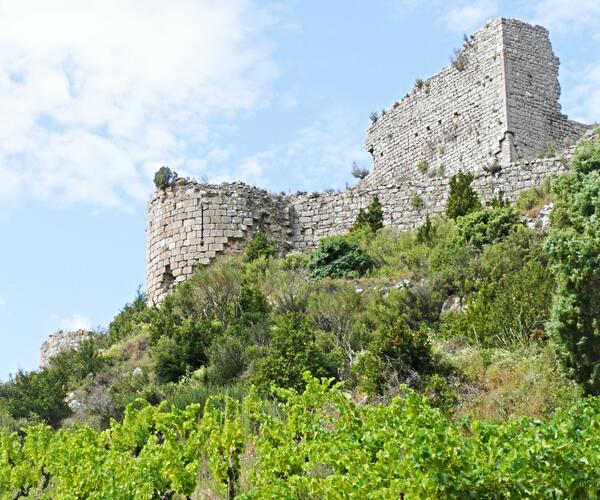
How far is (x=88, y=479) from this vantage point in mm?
9812

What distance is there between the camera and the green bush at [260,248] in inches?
882

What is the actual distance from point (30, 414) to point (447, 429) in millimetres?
10270

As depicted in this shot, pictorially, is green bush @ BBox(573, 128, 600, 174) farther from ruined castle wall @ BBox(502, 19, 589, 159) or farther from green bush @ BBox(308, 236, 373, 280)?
ruined castle wall @ BBox(502, 19, 589, 159)

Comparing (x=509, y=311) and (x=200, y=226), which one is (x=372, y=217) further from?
(x=509, y=311)

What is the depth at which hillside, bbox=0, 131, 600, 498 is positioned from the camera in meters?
8.16

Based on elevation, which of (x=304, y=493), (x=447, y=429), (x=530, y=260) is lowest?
(x=304, y=493)

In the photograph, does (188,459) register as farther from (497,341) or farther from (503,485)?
(497,341)

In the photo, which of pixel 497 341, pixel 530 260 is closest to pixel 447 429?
pixel 497 341

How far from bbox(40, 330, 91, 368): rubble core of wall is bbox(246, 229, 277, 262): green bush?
5884 millimetres

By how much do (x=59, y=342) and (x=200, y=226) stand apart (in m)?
6.36

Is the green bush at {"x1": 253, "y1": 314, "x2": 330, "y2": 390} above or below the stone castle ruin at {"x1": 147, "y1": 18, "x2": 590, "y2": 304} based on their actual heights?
below

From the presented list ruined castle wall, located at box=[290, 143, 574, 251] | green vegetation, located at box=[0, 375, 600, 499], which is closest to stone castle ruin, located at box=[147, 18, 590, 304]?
ruined castle wall, located at box=[290, 143, 574, 251]

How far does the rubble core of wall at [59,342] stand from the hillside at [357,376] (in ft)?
11.8

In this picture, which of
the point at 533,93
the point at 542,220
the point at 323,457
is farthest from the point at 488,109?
the point at 323,457
